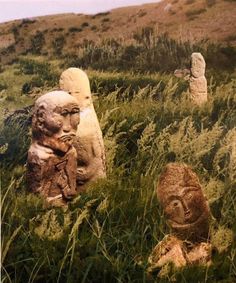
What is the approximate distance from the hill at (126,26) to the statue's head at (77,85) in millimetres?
22316

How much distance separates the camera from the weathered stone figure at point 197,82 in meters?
9.49

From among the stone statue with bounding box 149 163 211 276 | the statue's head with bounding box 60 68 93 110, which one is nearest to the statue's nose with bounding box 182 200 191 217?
the stone statue with bounding box 149 163 211 276

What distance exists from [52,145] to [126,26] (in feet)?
117

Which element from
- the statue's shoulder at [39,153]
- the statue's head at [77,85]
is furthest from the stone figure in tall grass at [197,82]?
the statue's shoulder at [39,153]

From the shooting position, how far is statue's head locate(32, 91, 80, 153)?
12.2 feet

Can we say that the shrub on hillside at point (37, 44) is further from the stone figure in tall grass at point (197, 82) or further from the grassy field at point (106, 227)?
the grassy field at point (106, 227)

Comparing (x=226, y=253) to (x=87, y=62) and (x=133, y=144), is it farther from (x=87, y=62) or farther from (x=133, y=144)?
(x=87, y=62)

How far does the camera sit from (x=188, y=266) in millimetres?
3312

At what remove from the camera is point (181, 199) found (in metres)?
3.45

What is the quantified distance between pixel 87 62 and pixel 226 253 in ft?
58.4

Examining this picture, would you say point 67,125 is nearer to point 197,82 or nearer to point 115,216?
point 115,216

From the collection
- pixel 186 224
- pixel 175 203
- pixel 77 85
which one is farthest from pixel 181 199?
pixel 77 85

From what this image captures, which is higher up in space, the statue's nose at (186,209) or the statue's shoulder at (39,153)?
the statue's shoulder at (39,153)

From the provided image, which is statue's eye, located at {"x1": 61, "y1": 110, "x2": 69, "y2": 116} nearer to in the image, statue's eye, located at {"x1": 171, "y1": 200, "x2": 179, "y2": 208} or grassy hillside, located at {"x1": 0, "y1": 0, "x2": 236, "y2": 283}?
grassy hillside, located at {"x1": 0, "y1": 0, "x2": 236, "y2": 283}
